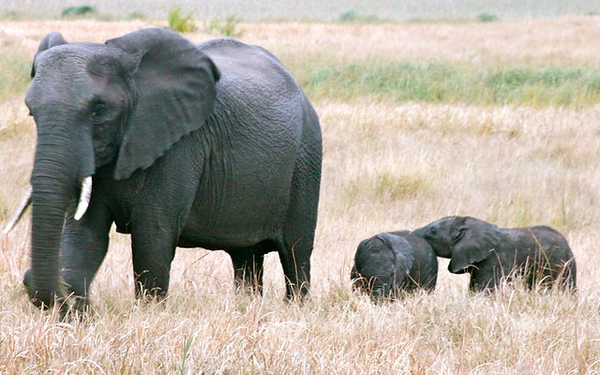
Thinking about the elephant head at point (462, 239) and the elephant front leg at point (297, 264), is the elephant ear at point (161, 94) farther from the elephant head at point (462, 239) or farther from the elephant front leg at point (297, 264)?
the elephant head at point (462, 239)

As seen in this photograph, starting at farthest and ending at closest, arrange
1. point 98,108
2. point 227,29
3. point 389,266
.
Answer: point 227,29 < point 389,266 < point 98,108

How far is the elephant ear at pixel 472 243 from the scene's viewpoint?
23.4 ft

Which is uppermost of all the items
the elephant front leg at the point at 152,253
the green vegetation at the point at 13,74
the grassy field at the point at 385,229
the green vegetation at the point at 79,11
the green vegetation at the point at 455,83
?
the elephant front leg at the point at 152,253

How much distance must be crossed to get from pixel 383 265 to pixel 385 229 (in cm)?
302

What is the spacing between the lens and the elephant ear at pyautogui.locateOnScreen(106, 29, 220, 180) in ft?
18.3

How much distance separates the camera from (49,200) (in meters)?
5.01

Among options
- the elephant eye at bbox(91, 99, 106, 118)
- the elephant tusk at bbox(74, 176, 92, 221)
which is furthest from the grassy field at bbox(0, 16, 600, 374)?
the elephant eye at bbox(91, 99, 106, 118)

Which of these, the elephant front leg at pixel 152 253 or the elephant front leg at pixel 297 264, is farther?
the elephant front leg at pixel 297 264

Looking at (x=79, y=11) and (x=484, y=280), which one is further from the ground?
(x=484, y=280)

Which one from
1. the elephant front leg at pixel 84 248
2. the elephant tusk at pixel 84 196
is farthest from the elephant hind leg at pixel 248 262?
the elephant tusk at pixel 84 196

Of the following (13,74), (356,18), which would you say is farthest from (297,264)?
(356,18)

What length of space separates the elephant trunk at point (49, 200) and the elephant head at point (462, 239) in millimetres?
3093

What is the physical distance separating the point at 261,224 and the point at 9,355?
2419 mm

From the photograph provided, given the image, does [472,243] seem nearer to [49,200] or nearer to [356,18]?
[49,200]
